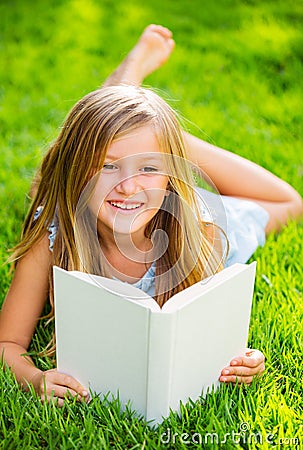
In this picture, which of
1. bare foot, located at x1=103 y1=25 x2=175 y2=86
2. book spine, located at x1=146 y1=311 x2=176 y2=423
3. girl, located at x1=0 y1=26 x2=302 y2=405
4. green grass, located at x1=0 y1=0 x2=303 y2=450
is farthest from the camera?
bare foot, located at x1=103 y1=25 x2=175 y2=86

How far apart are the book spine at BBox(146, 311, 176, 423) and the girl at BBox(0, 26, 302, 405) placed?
15 cm

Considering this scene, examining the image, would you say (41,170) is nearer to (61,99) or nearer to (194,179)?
(194,179)

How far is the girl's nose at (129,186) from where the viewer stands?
1225mm

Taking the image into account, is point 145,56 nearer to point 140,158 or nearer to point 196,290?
point 140,158

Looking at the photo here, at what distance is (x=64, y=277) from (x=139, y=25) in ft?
8.01

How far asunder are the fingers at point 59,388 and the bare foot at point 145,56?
103 cm

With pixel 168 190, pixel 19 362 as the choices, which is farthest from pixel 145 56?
pixel 19 362

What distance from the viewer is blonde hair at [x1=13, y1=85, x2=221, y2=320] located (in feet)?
4.22

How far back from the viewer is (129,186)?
123 cm

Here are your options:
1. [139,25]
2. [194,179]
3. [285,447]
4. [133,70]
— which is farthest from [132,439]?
[139,25]

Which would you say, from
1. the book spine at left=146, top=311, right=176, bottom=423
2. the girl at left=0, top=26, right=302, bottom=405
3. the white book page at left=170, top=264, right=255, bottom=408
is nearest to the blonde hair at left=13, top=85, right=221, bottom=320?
→ the girl at left=0, top=26, right=302, bottom=405

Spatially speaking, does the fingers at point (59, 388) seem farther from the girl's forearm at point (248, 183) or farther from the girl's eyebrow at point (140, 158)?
the girl's forearm at point (248, 183)

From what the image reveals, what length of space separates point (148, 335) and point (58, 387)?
0.25m

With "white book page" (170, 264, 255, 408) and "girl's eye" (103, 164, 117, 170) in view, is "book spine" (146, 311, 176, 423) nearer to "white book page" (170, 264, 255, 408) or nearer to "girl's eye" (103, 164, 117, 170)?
"white book page" (170, 264, 255, 408)
